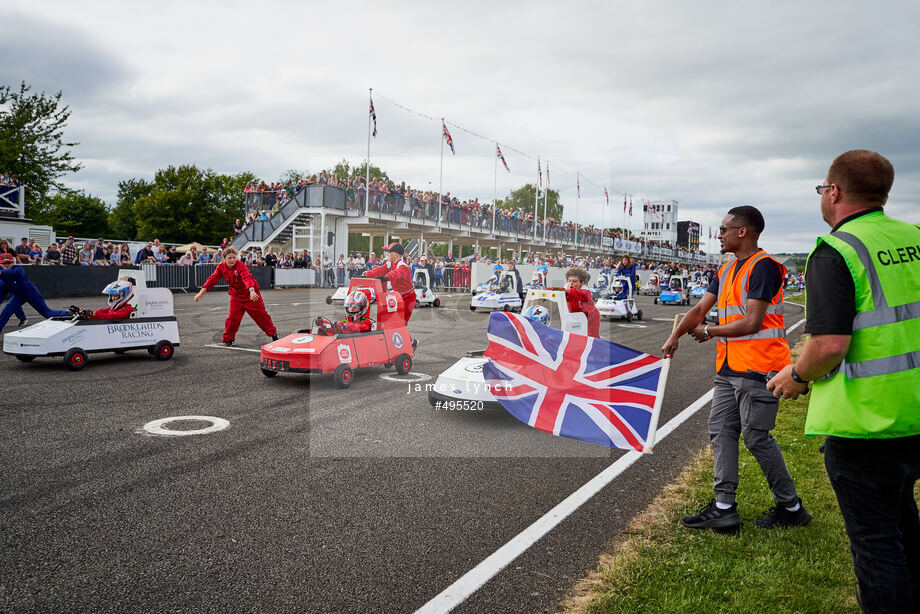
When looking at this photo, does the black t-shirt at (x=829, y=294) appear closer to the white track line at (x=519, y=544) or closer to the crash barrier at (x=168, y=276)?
the white track line at (x=519, y=544)

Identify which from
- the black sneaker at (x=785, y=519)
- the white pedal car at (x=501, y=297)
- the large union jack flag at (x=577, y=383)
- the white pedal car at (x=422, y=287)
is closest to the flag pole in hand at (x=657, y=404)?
Result: the large union jack flag at (x=577, y=383)

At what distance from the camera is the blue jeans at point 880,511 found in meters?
2.33

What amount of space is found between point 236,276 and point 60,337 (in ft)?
10.8

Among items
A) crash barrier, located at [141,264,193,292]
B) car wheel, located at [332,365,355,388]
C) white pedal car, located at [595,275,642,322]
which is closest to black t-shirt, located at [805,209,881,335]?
car wheel, located at [332,365,355,388]

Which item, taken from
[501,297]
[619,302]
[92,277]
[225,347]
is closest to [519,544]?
[225,347]

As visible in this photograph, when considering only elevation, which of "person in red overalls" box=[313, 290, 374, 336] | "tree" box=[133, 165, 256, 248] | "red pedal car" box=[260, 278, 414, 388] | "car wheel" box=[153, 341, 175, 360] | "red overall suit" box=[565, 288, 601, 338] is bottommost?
"car wheel" box=[153, 341, 175, 360]

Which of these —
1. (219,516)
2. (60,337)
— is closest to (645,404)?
(219,516)

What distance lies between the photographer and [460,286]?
35.6m

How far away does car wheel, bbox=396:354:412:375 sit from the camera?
8992 mm

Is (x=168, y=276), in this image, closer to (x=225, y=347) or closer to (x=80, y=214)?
(x=225, y=347)

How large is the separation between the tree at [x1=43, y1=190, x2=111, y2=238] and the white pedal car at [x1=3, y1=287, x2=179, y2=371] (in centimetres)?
6730

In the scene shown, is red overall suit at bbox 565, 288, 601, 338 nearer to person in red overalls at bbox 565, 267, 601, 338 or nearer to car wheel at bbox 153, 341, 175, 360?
person in red overalls at bbox 565, 267, 601, 338

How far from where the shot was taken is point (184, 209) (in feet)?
209

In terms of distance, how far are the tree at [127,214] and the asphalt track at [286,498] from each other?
7668 cm
